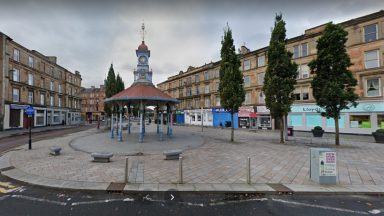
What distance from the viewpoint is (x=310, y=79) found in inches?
969

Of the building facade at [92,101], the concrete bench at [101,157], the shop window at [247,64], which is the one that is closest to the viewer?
the concrete bench at [101,157]

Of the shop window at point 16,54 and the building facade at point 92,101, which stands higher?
the shop window at point 16,54

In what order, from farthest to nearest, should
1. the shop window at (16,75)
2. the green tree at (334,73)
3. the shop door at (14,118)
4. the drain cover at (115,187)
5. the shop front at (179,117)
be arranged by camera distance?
1. the shop front at (179,117)
2. the shop window at (16,75)
3. the shop door at (14,118)
4. the green tree at (334,73)
5. the drain cover at (115,187)

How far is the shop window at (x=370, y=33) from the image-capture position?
20.3 meters

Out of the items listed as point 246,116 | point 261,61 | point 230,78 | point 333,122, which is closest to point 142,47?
point 230,78

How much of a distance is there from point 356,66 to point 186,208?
1068 inches

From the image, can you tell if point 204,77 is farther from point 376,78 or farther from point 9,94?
point 9,94

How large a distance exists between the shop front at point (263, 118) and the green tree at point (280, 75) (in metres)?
15.3

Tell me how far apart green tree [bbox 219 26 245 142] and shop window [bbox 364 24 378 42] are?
1738 cm

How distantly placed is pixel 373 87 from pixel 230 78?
17.9 metres

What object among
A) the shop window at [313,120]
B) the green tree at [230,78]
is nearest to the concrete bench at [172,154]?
the green tree at [230,78]

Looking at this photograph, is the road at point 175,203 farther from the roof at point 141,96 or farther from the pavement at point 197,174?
the roof at point 141,96

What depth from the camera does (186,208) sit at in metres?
4.42

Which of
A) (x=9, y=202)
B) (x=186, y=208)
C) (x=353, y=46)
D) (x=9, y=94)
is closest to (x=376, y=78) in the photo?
(x=353, y=46)
